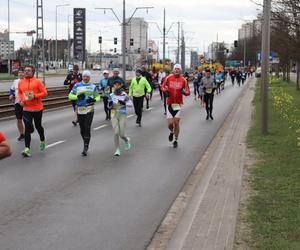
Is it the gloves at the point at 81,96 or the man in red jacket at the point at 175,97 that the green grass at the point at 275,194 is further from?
the gloves at the point at 81,96

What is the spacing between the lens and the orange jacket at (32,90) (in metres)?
11.7

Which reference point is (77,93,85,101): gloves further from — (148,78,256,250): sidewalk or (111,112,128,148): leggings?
(148,78,256,250): sidewalk

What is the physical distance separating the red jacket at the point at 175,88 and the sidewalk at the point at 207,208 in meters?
1.78

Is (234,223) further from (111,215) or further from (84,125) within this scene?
(84,125)

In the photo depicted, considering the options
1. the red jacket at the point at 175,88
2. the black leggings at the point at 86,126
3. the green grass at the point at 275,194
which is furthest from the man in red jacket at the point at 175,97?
the black leggings at the point at 86,126

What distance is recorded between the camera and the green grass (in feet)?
18.3

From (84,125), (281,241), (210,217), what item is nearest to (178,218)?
(210,217)

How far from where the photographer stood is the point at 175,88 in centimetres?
1348

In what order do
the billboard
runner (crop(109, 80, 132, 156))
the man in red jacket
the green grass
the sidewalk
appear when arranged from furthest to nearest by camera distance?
the billboard → the man in red jacket → runner (crop(109, 80, 132, 156)) → the sidewalk → the green grass

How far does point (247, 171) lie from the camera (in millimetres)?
9508

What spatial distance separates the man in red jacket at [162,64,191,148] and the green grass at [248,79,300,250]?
175 centimetres

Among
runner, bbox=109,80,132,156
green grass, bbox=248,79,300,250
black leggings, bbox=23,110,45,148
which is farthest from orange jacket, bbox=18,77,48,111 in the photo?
green grass, bbox=248,79,300,250

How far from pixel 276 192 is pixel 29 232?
11.0ft

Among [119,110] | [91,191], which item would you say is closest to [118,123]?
[119,110]
